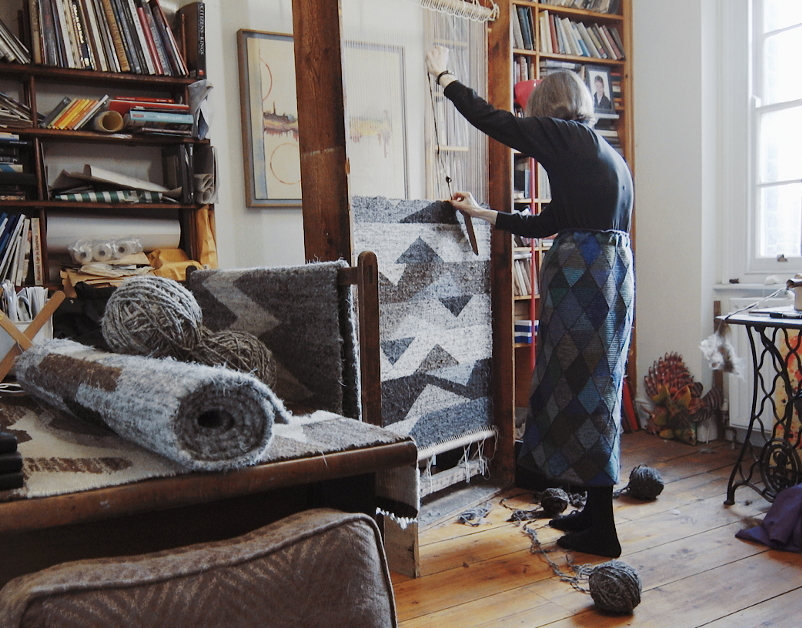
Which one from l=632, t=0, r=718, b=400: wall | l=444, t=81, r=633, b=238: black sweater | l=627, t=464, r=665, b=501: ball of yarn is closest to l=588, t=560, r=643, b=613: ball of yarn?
l=627, t=464, r=665, b=501: ball of yarn

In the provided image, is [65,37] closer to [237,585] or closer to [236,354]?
[236,354]

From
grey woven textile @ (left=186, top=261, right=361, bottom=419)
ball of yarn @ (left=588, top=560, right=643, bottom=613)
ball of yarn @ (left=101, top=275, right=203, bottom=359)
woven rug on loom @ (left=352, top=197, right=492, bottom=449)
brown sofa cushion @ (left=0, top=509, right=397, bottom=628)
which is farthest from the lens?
woven rug on loom @ (left=352, top=197, right=492, bottom=449)

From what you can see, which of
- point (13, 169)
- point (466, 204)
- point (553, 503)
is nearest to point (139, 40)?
point (13, 169)

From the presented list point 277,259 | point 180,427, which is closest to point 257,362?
point 180,427

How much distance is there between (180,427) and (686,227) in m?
3.23

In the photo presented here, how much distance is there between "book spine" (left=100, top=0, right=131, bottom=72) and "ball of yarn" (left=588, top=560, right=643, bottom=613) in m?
2.50

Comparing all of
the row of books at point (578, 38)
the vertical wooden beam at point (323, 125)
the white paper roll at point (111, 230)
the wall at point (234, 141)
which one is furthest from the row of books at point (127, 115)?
the row of books at point (578, 38)

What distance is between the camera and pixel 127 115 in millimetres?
2803

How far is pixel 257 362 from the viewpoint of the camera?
92cm

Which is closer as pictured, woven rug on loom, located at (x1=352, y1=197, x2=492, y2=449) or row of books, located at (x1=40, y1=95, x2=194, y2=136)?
woven rug on loom, located at (x1=352, y1=197, x2=492, y2=449)

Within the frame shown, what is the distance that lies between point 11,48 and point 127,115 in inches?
17.5

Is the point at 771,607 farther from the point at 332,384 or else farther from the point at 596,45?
the point at 596,45

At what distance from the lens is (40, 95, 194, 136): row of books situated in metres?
2.75

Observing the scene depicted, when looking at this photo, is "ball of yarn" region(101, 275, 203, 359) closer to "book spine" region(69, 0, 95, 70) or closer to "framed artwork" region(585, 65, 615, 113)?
"book spine" region(69, 0, 95, 70)
